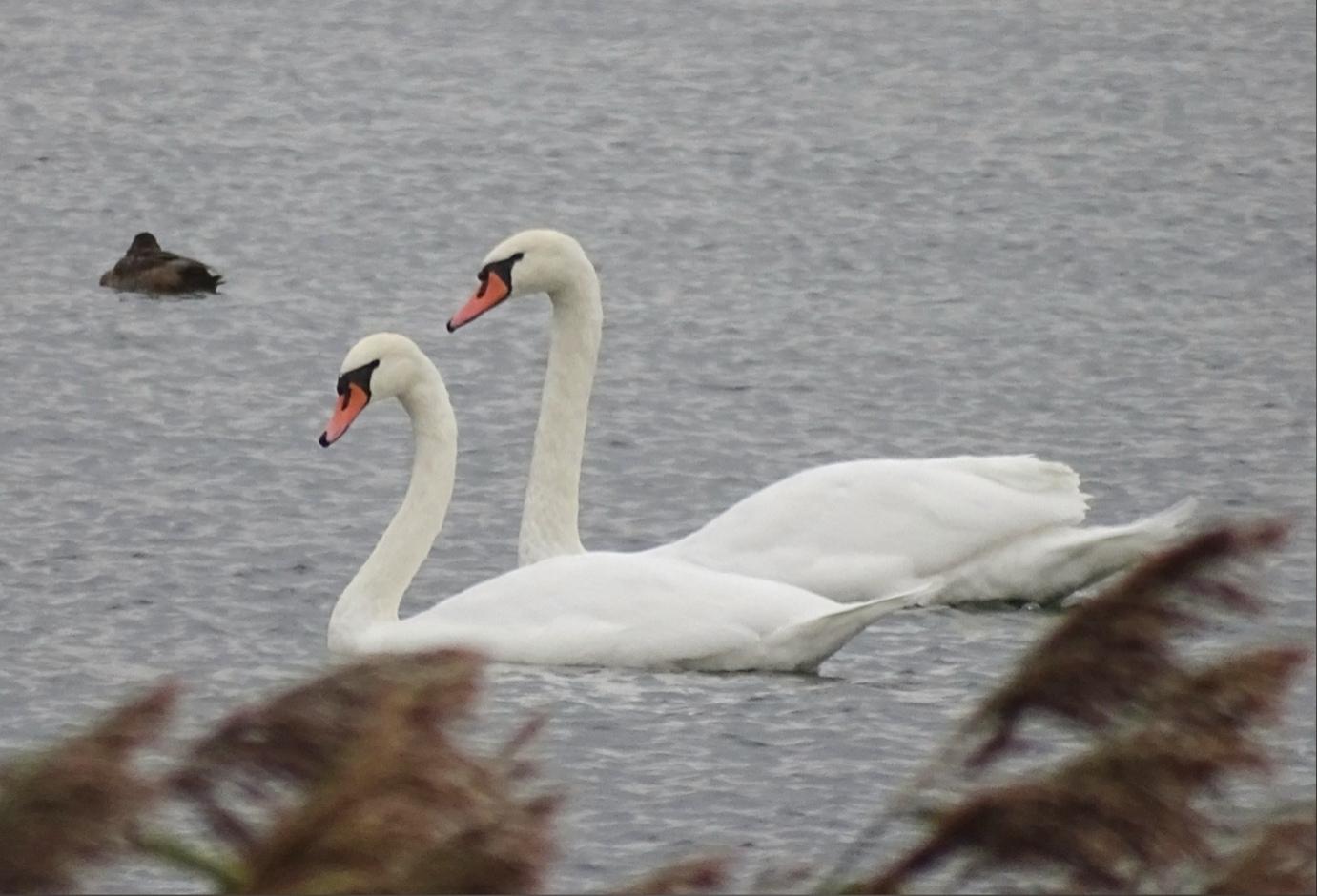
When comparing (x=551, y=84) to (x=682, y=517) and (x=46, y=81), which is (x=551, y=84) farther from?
(x=682, y=517)

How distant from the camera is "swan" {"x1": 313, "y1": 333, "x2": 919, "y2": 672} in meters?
9.05

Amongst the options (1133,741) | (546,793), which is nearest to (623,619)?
(546,793)

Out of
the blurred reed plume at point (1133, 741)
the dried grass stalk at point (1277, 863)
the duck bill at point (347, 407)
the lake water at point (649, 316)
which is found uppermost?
the blurred reed plume at point (1133, 741)

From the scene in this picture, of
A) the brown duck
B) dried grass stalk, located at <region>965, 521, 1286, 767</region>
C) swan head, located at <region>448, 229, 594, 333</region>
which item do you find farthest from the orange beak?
dried grass stalk, located at <region>965, 521, 1286, 767</region>

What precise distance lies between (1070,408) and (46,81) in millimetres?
16325

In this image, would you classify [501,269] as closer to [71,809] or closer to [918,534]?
[918,534]

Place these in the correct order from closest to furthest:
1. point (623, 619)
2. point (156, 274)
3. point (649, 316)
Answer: point (623, 619), point (156, 274), point (649, 316)

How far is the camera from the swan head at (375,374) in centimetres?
1023

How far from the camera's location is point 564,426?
1130 centimetres

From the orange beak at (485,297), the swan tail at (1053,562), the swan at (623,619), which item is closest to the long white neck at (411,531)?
the swan at (623,619)

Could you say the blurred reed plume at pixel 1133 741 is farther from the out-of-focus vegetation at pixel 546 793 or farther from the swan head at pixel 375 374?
the swan head at pixel 375 374

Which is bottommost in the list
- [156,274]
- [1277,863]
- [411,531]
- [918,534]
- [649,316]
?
[649,316]

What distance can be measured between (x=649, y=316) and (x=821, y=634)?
8544 mm

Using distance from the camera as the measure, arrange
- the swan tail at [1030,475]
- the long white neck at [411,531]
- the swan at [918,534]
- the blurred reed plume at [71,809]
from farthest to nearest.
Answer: the swan tail at [1030,475]
the swan at [918,534]
the long white neck at [411,531]
the blurred reed plume at [71,809]
